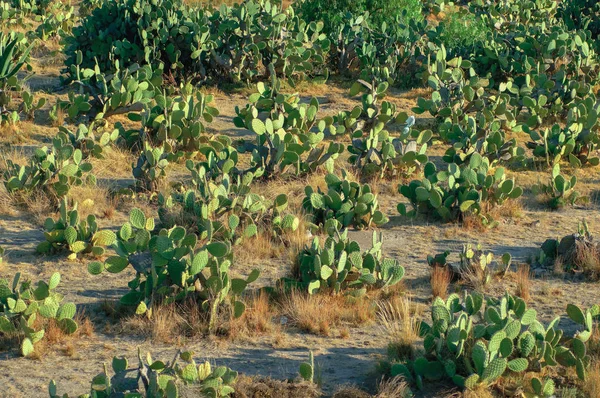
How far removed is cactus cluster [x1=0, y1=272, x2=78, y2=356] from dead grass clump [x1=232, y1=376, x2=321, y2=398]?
1.23m

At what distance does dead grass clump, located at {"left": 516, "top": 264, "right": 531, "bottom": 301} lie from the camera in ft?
20.3

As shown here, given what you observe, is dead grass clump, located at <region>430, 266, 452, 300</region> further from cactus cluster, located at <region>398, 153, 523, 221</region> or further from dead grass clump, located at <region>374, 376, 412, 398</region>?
dead grass clump, located at <region>374, 376, 412, 398</region>

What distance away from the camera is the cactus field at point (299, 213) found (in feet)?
16.8

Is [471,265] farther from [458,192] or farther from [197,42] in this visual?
[197,42]

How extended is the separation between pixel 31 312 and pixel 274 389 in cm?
159

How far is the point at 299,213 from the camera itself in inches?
298

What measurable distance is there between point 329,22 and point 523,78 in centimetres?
→ 301

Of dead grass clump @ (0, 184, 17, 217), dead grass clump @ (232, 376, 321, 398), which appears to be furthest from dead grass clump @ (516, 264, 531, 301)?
dead grass clump @ (0, 184, 17, 217)

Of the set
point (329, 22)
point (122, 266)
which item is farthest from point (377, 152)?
point (329, 22)

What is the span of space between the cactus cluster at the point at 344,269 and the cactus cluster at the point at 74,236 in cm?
153

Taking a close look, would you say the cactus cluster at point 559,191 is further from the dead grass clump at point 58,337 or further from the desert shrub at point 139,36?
the desert shrub at point 139,36

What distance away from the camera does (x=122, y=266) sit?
596cm

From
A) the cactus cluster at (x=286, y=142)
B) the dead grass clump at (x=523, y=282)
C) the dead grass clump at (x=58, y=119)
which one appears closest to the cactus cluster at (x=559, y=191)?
the dead grass clump at (x=523, y=282)

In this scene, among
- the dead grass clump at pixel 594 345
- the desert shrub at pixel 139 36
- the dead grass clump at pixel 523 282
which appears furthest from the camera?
the desert shrub at pixel 139 36
